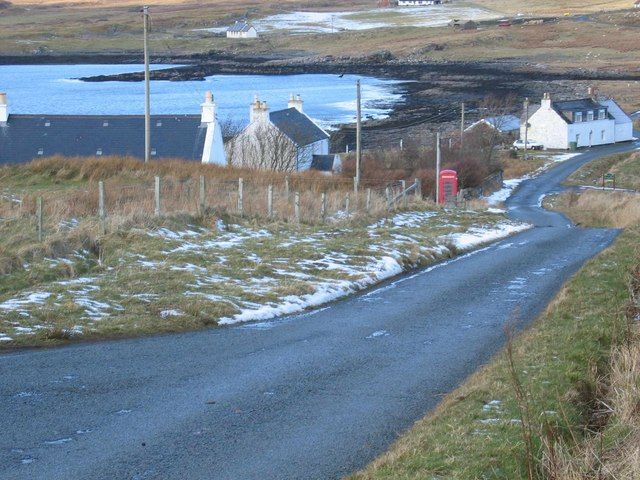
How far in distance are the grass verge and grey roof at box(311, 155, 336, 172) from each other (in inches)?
1448

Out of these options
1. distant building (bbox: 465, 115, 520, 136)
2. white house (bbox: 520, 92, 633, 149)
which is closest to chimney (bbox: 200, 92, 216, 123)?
distant building (bbox: 465, 115, 520, 136)

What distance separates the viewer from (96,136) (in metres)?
41.6

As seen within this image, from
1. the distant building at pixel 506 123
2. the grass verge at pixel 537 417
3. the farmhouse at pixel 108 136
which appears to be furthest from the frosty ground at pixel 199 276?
the distant building at pixel 506 123

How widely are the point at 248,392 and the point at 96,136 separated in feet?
110

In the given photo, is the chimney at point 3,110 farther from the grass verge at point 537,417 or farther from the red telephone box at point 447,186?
the grass verge at point 537,417

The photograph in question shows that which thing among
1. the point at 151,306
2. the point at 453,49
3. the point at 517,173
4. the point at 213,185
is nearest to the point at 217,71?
the point at 453,49

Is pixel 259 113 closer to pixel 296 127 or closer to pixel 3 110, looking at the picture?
pixel 296 127

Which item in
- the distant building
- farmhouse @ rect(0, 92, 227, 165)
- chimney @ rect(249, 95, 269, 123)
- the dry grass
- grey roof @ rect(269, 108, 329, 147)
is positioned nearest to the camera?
the dry grass

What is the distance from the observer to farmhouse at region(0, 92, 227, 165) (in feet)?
134

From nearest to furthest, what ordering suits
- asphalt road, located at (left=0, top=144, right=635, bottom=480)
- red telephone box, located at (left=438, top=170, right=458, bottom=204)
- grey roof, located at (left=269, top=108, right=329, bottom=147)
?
asphalt road, located at (left=0, top=144, right=635, bottom=480), red telephone box, located at (left=438, top=170, right=458, bottom=204), grey roof, located at (left=269, top=108, right=329, bottom=147)

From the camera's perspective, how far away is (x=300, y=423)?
8828mm

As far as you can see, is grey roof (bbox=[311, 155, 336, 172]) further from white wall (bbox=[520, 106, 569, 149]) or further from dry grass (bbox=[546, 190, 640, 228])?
white wall (bbox=[520, 106, 569, 149])

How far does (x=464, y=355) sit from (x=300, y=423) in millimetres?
3478

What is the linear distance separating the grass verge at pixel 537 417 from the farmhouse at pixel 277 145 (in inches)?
1385
